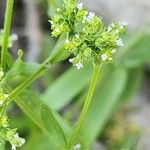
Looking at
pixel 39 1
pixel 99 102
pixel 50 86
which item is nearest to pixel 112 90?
pixel 99 102

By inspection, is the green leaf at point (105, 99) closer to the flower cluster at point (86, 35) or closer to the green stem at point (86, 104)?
the green stem at point (86, 104)

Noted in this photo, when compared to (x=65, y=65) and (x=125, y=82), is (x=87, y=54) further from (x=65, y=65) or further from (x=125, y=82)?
(x=65, y=65)

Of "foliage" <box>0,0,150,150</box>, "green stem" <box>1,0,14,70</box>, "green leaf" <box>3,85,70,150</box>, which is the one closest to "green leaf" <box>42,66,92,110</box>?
"foliage" <box>0,0,150,150</box>

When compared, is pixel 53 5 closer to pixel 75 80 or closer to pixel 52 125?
pixel 52 125

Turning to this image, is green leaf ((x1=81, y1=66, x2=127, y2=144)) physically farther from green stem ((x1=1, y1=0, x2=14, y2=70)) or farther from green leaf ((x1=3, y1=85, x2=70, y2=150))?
green stem ((x1=1, y1=0, x2=14, y2=70))

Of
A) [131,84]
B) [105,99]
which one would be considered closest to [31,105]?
[105,99]

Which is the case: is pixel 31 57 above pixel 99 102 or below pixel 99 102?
above
